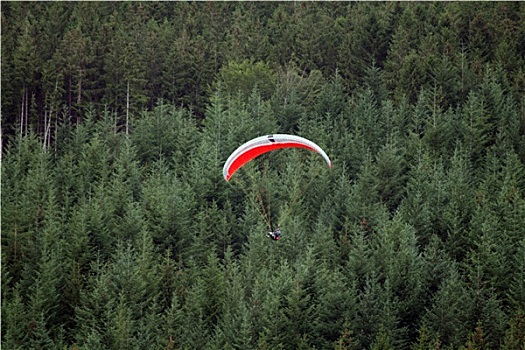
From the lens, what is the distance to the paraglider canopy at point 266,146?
30.3m

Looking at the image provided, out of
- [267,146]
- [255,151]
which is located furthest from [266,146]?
[255,151]

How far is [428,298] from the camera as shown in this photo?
4341 centimetres

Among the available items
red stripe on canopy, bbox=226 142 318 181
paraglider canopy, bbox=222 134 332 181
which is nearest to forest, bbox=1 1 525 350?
red stripe on canopy, bbox=226 142 318 181

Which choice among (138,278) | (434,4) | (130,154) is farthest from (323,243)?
(434,4)

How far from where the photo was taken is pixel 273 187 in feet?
178

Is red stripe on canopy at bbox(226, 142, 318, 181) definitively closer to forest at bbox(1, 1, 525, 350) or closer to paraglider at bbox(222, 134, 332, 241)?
paraglider at bbox(222, 134, 332, 241)

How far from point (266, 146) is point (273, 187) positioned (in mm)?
23322

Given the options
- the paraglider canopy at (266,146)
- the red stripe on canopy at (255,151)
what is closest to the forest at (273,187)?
the red stripe on canopy at (255,151)

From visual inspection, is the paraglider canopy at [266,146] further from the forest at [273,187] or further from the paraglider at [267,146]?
the forest at [273,187]

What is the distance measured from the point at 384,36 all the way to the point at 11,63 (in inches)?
1274

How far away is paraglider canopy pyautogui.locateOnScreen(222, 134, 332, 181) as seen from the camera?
99.6 ft

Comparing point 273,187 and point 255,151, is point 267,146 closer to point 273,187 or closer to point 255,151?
point 255,151

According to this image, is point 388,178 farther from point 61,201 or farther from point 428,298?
point 61,201

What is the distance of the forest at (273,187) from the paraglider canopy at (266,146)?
238cm
